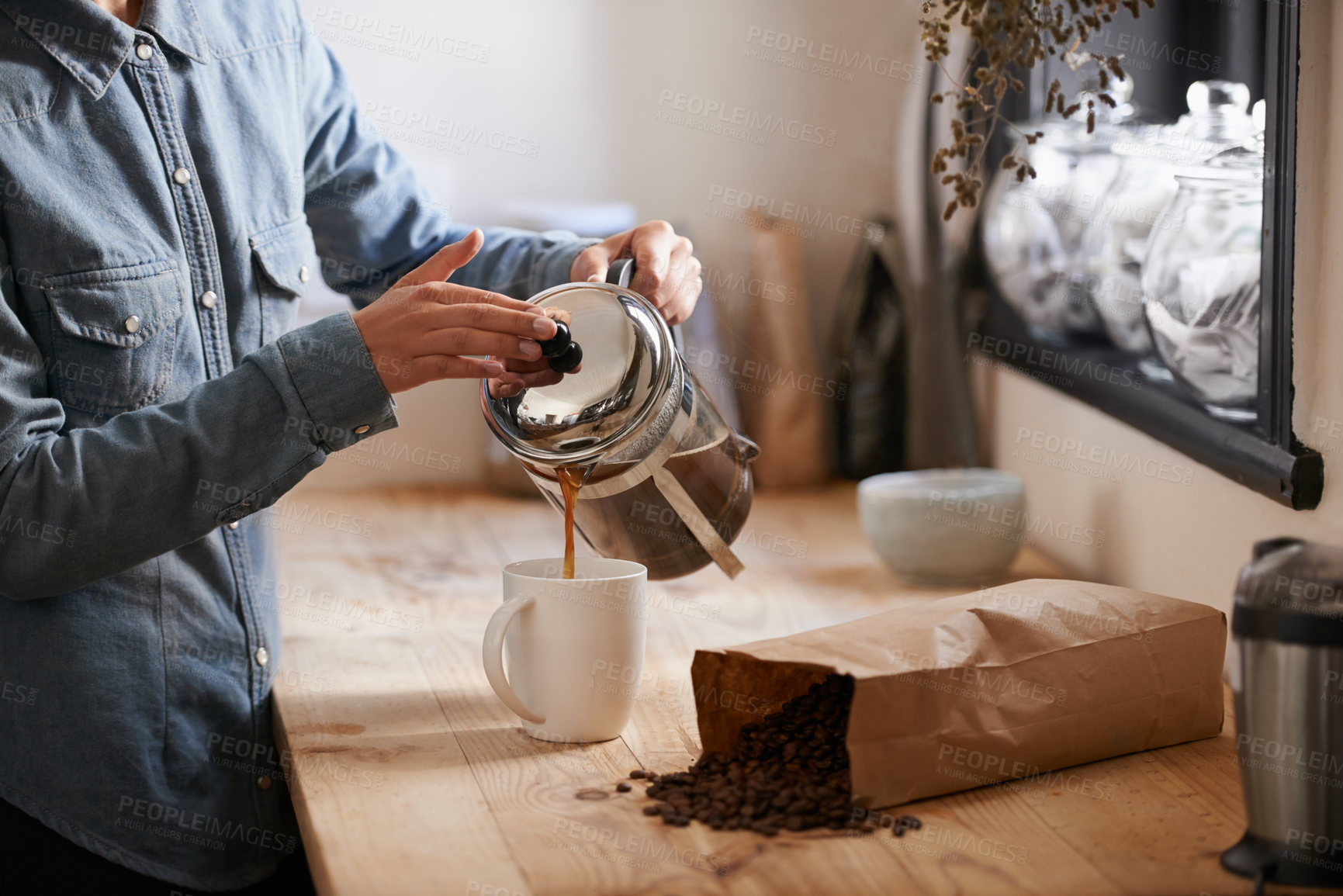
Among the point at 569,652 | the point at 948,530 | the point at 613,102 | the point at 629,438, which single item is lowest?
the point at 948,530

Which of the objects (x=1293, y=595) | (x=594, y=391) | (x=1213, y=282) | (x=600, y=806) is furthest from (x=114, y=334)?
(x=1213, y=282)

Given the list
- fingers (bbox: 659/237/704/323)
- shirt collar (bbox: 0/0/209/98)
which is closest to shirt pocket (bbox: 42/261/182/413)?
shirt collar (bbox: 0/0/209/98)

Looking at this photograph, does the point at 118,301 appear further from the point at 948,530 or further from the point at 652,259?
the point at 948,530

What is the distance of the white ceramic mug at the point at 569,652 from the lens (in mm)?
786

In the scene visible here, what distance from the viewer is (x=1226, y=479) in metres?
0.98

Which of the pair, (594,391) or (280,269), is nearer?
(594,391)

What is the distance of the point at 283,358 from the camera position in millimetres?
758

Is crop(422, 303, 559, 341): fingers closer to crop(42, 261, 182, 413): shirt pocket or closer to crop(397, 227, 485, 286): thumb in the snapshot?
crop(397, 227, 485, 286): thumb

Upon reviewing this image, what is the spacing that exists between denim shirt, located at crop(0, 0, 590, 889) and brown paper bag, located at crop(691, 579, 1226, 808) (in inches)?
12.5

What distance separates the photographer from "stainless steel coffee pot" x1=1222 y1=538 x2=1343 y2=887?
0.57 m

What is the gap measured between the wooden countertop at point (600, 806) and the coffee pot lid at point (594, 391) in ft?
0.71

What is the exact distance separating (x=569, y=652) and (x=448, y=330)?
23cm

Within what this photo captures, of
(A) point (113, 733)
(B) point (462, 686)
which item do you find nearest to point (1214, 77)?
(B) point (462, 686)

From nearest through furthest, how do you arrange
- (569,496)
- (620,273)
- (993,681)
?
(993,681)
(569,496)
(620,273)
